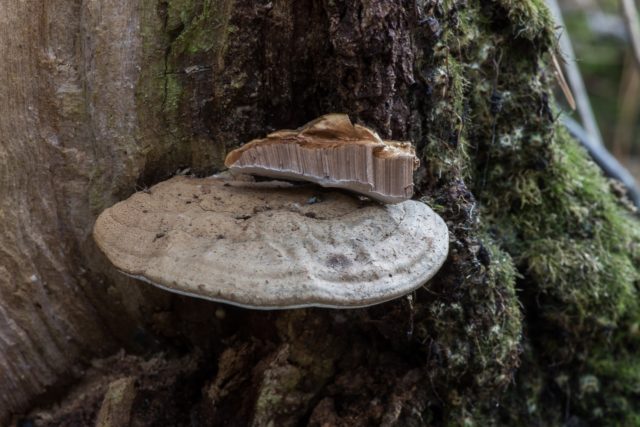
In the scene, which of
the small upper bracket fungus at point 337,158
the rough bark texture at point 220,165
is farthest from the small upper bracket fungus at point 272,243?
the rough bark texture at point 220,165

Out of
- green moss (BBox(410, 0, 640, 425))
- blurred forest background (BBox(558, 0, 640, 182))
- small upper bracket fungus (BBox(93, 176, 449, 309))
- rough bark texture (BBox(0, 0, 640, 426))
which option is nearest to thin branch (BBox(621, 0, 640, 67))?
green moss (BBox(410, 0, 640, 425))

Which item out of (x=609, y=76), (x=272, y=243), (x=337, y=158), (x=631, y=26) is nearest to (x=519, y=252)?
(x=337, y=158)

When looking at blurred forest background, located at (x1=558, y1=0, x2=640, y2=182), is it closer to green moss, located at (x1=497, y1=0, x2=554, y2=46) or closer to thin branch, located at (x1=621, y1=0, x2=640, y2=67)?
thin branch, located at (x1=621, y1=0, x2=640, y2=67)

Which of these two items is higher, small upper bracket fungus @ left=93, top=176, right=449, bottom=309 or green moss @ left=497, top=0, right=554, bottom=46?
green moss @ left=497, top=0, right=554, bottom=46

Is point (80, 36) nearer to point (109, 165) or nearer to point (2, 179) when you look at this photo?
point (109, 165)

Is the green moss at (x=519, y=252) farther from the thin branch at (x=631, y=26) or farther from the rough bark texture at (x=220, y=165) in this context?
the thin branch at (x=631, y=26)

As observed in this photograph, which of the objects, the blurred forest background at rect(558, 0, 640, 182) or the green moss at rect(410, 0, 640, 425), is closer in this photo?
the green moss at rect(410, 0, 640, 425)

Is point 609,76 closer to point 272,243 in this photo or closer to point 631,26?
point 631,26
